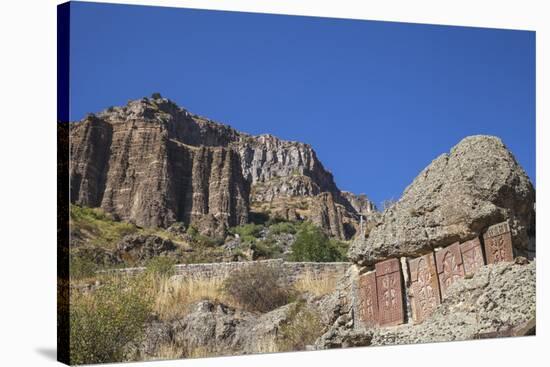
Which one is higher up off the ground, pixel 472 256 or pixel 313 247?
pixel 313 247

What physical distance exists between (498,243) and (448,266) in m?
0.75

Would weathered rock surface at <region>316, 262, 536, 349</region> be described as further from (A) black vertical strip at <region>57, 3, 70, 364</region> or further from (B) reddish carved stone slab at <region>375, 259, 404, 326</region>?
(A) black vertical strip at <region>57, 3, 70, 364</region>

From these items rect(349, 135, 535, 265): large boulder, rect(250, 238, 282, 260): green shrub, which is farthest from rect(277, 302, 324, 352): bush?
rect(349, 135, 535, 265): large boulder

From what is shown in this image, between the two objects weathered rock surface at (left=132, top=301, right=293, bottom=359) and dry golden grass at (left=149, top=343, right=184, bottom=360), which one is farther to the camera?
weathered rock surface at (left=132, top=301, right=293, bottom=359)

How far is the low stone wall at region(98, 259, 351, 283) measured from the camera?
12.3m

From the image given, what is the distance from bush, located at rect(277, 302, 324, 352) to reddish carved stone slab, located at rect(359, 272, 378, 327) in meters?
0.66

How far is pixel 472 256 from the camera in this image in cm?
1263

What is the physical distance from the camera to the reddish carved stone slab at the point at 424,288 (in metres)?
12.7

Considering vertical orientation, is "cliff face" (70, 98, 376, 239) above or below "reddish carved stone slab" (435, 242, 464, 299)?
above

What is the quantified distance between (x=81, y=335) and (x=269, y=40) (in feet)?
15.3

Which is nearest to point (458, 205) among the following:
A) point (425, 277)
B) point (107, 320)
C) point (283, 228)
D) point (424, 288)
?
point (425, 277)

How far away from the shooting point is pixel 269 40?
40.9 ft

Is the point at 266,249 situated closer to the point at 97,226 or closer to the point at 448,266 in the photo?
the point at 448,266

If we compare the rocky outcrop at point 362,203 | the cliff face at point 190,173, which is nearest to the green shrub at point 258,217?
the cliff face at point 190,173
